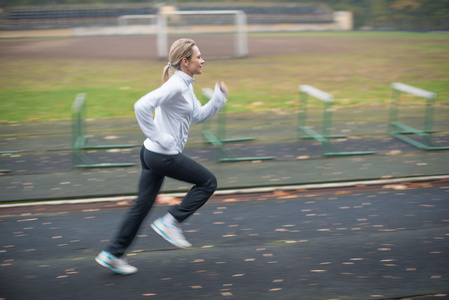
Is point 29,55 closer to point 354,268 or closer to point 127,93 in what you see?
point 127,93

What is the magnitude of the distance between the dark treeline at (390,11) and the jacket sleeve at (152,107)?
103ft

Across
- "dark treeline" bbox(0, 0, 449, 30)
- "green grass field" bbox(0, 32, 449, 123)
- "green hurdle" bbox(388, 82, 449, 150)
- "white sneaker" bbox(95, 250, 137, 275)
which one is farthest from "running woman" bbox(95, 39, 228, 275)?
"dark treeline" bbox(0, 0, 449, 30)

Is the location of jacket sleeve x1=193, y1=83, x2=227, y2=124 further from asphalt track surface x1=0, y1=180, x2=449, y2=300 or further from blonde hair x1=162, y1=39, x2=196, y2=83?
asphalt track surface x1=0, y1=180, x2=449, y2=300

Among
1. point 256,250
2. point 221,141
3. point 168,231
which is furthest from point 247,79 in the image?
point 168,231

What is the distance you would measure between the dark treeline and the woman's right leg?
31.5 m

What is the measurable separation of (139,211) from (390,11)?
3842 cm

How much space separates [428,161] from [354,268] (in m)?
3.89

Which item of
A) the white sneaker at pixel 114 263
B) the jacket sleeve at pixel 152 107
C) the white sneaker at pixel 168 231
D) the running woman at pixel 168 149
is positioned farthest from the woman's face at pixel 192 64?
the white sneaker at pixel 114 263

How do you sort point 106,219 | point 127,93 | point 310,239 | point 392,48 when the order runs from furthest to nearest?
point 392,48, point 127,93, point 106,219, point 310,239

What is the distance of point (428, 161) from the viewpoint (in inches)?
307

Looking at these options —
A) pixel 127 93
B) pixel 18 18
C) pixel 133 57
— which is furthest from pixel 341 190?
pixel 18 18

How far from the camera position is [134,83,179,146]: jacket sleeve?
3.95m

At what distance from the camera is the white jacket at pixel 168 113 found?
156 inches

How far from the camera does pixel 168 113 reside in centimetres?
414
